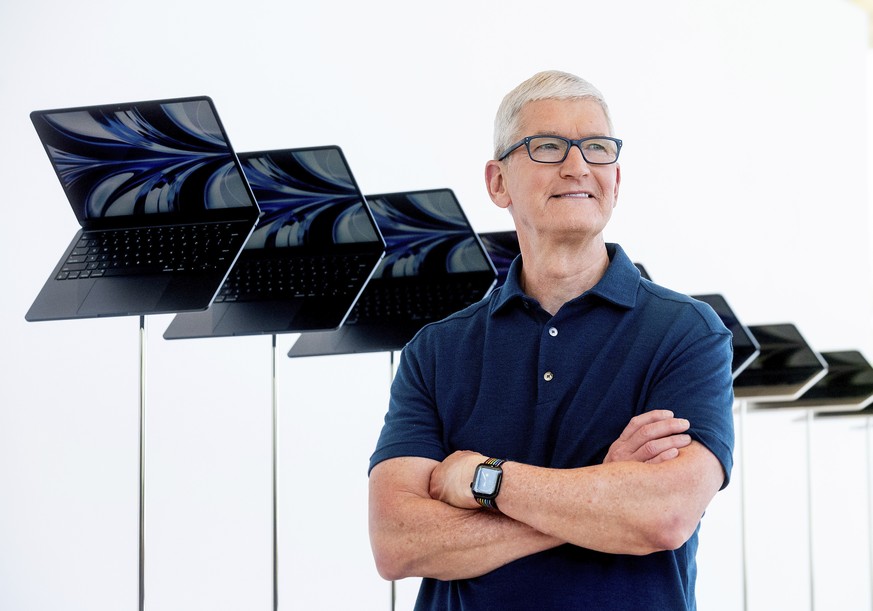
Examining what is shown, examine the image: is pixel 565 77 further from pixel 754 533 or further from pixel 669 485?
pixel 754 533

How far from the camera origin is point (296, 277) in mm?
2320

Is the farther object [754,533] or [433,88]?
[754,533]

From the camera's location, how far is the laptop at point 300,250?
223 cm

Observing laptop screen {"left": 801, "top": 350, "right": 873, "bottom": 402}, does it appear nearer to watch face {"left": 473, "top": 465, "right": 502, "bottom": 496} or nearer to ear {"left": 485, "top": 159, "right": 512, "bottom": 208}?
ear {"left": 485, "top": 159, "right": 512, "bottom": 208}

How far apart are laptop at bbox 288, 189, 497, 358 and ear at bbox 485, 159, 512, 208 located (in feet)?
2.67

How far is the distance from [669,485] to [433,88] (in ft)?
13.5

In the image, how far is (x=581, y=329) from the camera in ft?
4.87

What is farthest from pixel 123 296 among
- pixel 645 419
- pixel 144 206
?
pixel 645 419

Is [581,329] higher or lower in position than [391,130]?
lower

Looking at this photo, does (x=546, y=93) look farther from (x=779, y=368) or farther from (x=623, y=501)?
(x=779, y=368)

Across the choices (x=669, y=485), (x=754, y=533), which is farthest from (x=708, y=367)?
(x=754, y=533)

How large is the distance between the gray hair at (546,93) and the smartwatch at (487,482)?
1.63ft

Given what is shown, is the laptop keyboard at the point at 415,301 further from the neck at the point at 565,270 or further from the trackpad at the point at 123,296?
the neck at the point at 565,270

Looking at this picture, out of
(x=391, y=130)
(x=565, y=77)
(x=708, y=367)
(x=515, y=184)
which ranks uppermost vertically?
(x=391, y=130)
